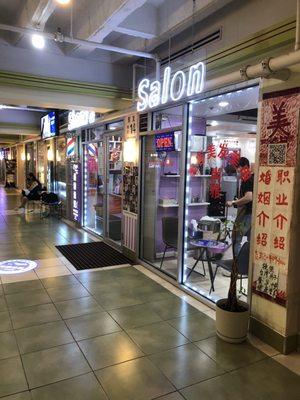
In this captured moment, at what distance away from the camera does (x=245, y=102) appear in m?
4.16

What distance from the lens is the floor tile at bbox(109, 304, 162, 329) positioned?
3.34 metres

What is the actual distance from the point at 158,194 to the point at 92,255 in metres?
1.60

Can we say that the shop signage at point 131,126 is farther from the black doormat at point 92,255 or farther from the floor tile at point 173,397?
the floor tile at point 173,397

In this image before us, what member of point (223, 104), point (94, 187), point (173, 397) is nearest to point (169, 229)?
point (223, 104)

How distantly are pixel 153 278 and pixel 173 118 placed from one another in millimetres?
2346

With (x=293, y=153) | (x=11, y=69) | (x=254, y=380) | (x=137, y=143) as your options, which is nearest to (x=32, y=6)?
(x=11, y=69)

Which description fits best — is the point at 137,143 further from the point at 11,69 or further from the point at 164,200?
the point at 11,69

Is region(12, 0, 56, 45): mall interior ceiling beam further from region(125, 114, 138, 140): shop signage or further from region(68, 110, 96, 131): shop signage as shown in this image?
region(68, 110, 96, 131): shop signage

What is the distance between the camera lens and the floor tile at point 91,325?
3117mm

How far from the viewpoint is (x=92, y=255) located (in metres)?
5.67

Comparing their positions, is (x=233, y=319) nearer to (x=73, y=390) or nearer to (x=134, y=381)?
(x=134, y=381)

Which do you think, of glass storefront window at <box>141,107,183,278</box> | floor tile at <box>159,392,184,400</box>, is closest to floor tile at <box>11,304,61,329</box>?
floor tile at <box>159,392,184,400</box>

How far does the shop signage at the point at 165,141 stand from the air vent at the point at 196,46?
43.3 inches

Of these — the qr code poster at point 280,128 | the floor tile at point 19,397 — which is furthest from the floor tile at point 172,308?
the qr code poster at point 280,128
